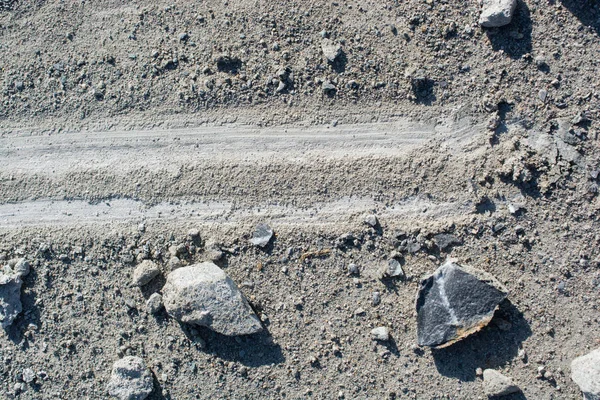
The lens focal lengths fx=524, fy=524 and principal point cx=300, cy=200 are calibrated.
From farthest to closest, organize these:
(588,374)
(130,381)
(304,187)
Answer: (304,187), (130,381), (588,374)

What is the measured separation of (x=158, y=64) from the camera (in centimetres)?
767

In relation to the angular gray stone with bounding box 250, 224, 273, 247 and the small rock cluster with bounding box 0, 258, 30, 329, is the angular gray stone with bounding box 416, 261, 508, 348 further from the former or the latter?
the small rock cluster with bounding box 0, 258, 30, 329

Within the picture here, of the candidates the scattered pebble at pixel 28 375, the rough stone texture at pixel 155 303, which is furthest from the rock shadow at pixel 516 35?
the scattered pebble at pixel 28 375

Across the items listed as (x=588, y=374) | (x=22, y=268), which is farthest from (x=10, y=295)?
(x=588, y=374)

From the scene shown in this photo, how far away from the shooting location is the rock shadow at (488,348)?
6.61 metres

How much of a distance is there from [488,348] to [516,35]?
4.14 metres

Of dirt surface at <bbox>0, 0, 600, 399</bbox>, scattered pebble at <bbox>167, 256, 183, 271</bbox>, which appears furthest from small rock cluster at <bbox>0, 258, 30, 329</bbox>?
scattered pebble at <bbox>167, 256, 183, 271</bbox>

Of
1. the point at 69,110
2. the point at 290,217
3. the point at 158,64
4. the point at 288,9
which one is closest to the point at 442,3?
the point at 288,9

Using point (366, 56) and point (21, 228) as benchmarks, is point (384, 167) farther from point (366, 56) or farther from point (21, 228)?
point (21, 228)

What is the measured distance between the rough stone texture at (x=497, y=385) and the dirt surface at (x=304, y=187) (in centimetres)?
12

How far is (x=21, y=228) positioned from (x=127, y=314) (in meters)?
2.12

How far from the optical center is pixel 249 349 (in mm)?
6961

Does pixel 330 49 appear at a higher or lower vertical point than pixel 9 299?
higher

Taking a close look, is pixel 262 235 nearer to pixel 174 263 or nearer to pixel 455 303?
pixel 174 263
